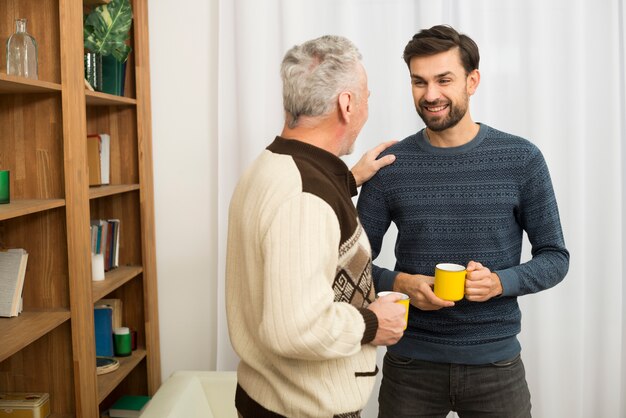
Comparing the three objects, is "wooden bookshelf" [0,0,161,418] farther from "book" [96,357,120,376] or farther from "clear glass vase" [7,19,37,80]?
"book" [96,357,120,376]

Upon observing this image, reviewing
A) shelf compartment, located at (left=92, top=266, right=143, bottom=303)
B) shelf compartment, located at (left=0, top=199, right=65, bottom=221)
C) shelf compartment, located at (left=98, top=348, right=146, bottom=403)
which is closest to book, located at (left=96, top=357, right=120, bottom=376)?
shelf compartment, located at (left=98, top=348, right=146, bottom=403)

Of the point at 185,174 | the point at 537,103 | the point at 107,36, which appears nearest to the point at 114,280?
the point at 185,174

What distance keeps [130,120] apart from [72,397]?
120 centimetres

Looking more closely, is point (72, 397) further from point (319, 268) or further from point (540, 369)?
point (540, 369)

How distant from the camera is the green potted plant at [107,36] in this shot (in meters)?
2.43

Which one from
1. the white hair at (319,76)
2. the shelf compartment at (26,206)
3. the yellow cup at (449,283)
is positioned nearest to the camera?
the white hair at (319,76)

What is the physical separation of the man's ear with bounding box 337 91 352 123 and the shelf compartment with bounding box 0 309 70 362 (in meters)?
1.11

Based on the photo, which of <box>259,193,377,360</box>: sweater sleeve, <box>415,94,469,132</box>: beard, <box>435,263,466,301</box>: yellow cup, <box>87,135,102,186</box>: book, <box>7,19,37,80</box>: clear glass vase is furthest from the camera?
<box>87,135,102,186</box>: book

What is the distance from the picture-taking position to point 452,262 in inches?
71.4

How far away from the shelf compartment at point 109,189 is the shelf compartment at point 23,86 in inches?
16.6

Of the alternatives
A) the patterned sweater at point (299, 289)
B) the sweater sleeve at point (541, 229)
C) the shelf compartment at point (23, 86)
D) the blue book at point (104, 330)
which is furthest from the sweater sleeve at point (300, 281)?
the blue book at point (104, 330)

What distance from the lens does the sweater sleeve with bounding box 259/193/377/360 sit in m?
1.20

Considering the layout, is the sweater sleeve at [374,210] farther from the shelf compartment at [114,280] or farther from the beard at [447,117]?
the shelf compartment at [114,280]

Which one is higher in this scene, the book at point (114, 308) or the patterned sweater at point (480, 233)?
the patterned sweater at point (480, 233)
